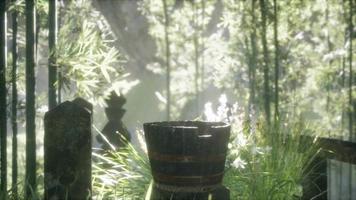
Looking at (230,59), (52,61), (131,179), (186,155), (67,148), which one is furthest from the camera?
(230,59)

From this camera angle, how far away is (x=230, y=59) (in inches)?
741

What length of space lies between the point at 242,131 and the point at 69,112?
185 centimetres

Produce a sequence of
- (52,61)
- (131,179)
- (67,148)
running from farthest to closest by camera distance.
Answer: (52,61) → (131,179) → (67,148)

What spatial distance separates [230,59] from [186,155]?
53.1 ft

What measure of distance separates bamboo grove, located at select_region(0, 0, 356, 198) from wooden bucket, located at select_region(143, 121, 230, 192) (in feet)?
3.08

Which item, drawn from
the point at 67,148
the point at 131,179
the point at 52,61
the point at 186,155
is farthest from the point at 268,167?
the point at 52,61

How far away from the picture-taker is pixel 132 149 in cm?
390

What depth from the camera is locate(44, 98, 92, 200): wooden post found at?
260 centimetres

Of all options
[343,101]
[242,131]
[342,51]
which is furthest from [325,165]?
[343,101]

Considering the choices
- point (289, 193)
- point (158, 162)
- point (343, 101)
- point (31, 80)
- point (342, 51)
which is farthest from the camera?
point (343, 101)

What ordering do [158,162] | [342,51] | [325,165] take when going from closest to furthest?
[158,162]
[325,165]
[342,51]

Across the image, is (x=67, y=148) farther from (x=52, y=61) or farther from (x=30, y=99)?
(x=52, y=61)

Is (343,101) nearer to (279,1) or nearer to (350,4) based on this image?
(350,4)

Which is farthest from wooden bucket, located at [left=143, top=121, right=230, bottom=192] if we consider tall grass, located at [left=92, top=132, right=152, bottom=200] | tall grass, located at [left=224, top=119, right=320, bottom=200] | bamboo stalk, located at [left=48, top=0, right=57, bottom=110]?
bamboo stalk, located at [left=48, top=0, right=57, bottom=110]
